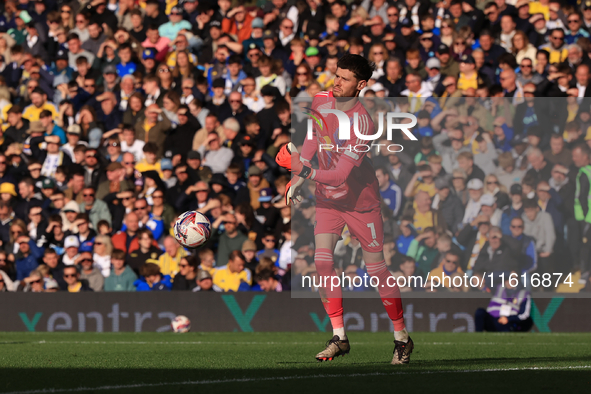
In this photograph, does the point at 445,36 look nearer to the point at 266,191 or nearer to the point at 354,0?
the point at 354,0

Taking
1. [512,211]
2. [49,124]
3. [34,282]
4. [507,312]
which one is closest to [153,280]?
[34,282]

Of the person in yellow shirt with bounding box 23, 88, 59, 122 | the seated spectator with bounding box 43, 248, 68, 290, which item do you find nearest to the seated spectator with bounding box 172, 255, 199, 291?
the seated spectator with bounding box 43, 248, 68, 290

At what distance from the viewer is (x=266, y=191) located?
13.9 m

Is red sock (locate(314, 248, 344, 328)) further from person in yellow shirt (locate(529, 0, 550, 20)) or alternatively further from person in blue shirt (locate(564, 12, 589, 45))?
person in yellow shirt (locate(529, 0, 550, 20))

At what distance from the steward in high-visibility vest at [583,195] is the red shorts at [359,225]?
19.4 ft

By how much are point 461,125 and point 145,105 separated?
588cm

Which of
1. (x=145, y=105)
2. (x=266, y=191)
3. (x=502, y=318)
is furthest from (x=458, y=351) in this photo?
(x=145, y=105)

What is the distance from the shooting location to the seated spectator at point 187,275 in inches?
528

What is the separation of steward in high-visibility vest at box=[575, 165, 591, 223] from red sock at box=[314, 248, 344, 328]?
6.19 m

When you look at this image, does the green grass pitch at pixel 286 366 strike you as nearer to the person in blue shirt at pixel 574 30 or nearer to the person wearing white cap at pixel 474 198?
the person wearing white cap at pixel 474 198

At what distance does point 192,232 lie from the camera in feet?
29.6

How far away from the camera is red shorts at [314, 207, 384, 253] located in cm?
741

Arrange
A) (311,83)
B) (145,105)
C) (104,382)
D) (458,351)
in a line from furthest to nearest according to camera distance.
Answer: (145,105)
(311,83)
(458,351)
(104,382)

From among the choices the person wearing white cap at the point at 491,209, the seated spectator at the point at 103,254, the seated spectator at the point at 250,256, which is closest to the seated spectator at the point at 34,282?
the seated spectator at the point at 103,254
